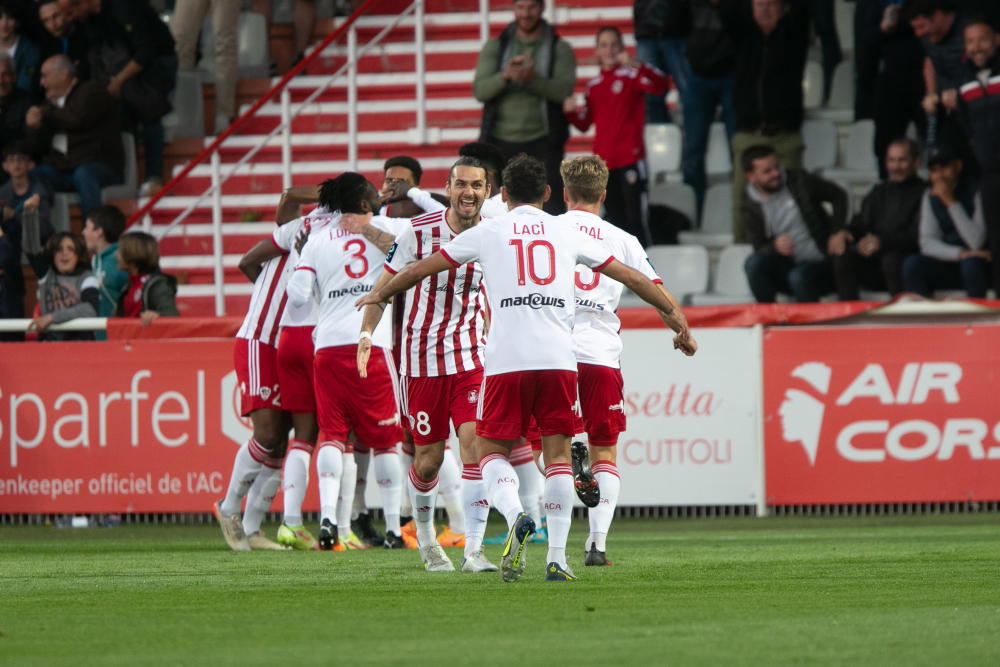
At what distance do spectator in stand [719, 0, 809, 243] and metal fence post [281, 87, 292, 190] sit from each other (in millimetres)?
4426

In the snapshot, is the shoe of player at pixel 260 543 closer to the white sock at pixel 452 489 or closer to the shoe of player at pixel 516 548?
the white sock at pixel 452 489

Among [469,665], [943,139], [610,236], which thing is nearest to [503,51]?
[943,139]

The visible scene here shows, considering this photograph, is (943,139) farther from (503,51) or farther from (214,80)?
(214,80)

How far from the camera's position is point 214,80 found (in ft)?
54.7

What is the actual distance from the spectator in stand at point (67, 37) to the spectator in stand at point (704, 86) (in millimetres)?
6466

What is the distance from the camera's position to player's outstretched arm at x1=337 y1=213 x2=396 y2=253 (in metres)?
8.40

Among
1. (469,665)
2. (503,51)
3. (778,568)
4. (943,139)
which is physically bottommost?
(778,568)

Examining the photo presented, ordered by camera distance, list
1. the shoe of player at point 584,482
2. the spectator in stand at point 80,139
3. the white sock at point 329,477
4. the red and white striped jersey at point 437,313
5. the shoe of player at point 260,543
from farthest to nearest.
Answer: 1. the spectator in stand at point 80,139
2. the shoe of player at point 260,543
3. the white sock at point 329,477
4. the red and white striped jersey at point 437,313
5. the shoe of player at point 584,482

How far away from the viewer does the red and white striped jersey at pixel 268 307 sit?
9.06 meters

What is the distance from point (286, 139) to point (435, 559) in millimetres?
8138

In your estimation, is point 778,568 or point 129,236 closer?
point 778,568

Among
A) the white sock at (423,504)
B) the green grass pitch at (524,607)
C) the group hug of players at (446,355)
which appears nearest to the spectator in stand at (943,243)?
the green grass pitch at (524,607)

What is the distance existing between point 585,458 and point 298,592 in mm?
1446

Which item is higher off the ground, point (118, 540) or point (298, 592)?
point (298, 592)
